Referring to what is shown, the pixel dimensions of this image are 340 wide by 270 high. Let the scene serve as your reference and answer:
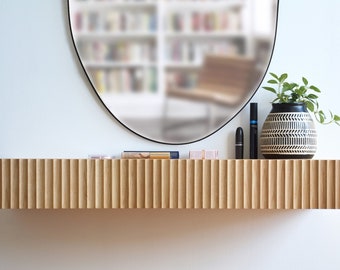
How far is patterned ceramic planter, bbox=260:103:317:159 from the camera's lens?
4.60ft

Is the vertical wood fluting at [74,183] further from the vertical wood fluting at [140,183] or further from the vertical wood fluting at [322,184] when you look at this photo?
the vertical wood fluting at [322,184]

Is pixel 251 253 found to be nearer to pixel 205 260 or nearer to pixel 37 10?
pixel 205 260

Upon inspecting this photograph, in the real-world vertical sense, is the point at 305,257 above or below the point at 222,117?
below

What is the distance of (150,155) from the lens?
Result: 1.46 metres

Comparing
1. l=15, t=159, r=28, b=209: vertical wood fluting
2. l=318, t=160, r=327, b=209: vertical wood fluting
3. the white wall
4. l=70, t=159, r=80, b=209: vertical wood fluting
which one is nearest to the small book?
the white wall

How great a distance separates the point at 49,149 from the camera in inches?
60.7

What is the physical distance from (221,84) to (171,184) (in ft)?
1.15

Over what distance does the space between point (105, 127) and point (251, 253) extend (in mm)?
545

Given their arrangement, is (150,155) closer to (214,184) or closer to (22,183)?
(214,184)

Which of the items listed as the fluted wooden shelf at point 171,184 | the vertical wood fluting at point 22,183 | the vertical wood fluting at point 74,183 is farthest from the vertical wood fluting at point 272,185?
the vertical wood fluting at point 22,183

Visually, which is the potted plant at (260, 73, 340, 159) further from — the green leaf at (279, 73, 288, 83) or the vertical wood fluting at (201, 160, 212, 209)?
the vertical wood fluting at (201, 160, 212, 209)

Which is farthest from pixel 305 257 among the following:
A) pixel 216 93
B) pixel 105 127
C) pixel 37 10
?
pixel 37 10

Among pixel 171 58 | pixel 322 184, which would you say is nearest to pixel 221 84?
pixel 171 58

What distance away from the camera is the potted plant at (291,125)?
4.60 feet
